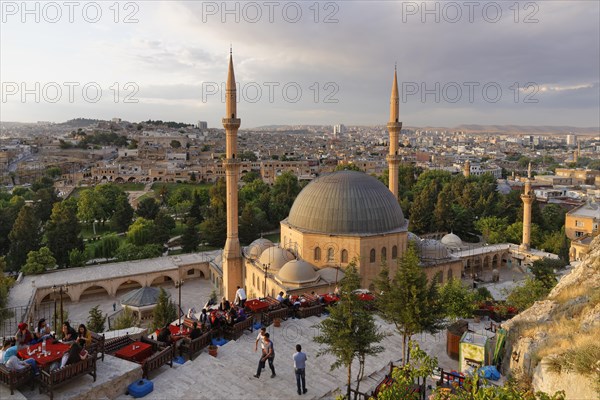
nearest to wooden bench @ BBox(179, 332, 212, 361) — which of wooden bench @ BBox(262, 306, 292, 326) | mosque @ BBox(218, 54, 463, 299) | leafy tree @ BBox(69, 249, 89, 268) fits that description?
wooden bench @ BBox(262, 306, 292, 326)

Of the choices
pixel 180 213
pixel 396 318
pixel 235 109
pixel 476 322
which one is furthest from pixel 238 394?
pixel 180 213

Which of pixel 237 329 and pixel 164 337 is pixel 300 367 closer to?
pixel 237 329

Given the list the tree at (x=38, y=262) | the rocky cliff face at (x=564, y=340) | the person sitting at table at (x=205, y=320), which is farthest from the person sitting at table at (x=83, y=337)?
the tree at (x=38, y=262)

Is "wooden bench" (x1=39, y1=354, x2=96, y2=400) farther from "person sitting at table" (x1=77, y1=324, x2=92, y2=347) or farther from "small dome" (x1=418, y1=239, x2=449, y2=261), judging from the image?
"small dome" (x1=418, y1=239, x2=449, y2=261)

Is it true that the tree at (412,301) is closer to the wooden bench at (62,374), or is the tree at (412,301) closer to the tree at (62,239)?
the wooden bench at (62,374)

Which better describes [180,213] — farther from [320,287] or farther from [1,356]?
[1,356]

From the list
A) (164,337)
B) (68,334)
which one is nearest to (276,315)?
(164,337)
